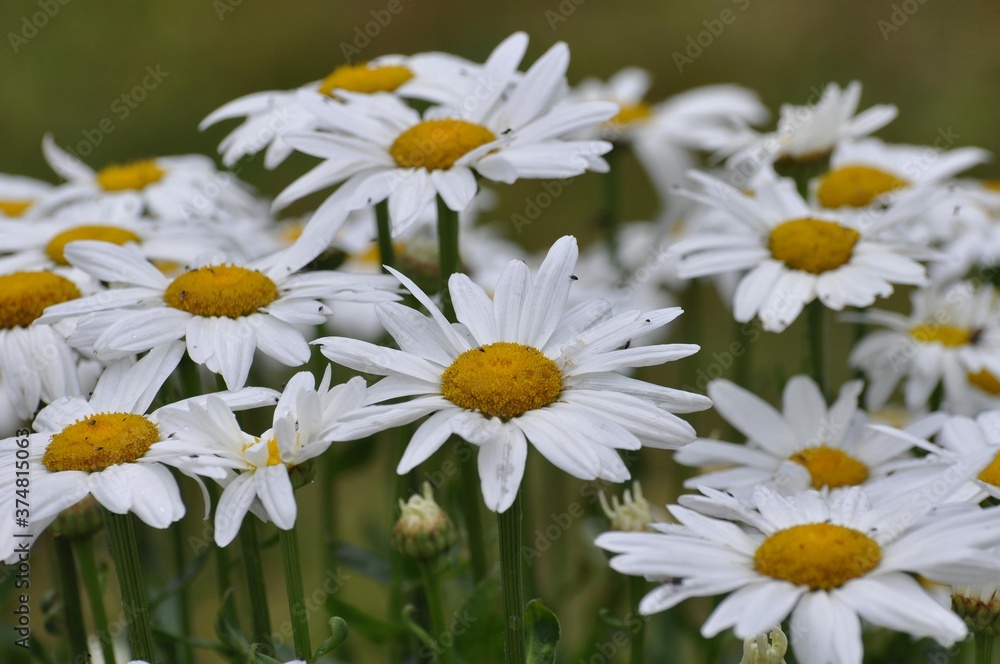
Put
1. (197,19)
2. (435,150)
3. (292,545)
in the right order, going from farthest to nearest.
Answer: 1. (197,19)
2. (435,150)
3. (292,545)

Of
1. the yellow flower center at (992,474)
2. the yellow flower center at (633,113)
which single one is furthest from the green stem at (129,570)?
the yellow flower center at (633,113)

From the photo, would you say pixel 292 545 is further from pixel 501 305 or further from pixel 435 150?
pixel 435 150

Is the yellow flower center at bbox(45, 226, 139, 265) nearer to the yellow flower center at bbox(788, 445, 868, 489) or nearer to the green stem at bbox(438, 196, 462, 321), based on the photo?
the green stem at bbox(438, 196, 462, 321)

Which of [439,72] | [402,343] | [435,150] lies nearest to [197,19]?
[439,72]

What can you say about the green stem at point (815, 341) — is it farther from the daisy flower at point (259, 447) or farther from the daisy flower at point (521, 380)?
the daisy flower at point (259, 447)

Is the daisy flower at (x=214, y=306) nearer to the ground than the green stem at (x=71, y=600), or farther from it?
farther from it

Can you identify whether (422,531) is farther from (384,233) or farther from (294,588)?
(384,233)
